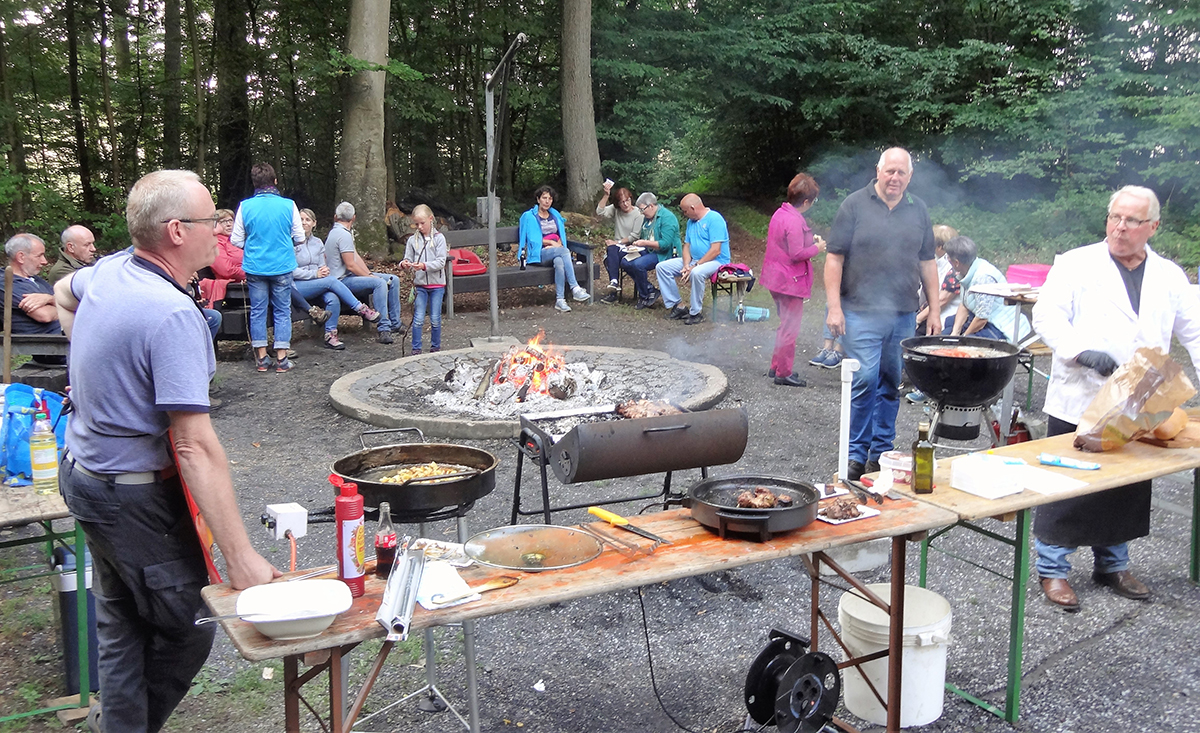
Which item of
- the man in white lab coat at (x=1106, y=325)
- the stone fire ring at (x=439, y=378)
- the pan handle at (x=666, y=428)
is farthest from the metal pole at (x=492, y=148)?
the man in white lab coat at (x=1106, y=325)

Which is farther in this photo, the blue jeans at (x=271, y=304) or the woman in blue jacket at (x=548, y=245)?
the woman in blue jacket at (x=548, y=245)

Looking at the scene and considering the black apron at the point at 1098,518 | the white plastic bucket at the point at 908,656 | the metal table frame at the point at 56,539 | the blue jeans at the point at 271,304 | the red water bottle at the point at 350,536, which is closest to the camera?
the red water bottle at the point at 350,536

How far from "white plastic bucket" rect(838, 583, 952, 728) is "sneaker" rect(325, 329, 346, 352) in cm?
761

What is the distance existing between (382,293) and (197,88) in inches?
316

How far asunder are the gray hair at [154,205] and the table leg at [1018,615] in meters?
3.06

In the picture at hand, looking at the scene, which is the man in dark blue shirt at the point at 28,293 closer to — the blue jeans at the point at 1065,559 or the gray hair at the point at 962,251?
the blue jeans at the point at 1065,559

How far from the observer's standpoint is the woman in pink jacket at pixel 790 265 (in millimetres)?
8656

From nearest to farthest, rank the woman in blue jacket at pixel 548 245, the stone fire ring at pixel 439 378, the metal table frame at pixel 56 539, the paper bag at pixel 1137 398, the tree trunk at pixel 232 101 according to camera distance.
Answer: the metal table frame at pixel 56 539 < the paper bag at pixel 1137 398 < the stone fire ring at pixel 439 378 < the woman in blue jacket at pixel 548 245 < the tree trunk at pixel 232 101

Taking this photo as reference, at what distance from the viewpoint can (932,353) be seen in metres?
4.55

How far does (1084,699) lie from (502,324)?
876 cm

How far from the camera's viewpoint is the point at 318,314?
10.6 metres

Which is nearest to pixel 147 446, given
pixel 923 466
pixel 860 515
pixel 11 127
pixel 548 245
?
pixel 860 515

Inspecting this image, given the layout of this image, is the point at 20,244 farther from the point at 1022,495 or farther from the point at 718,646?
the point at 1022,495

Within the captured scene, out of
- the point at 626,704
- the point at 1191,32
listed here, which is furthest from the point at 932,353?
the point at 1191,32
